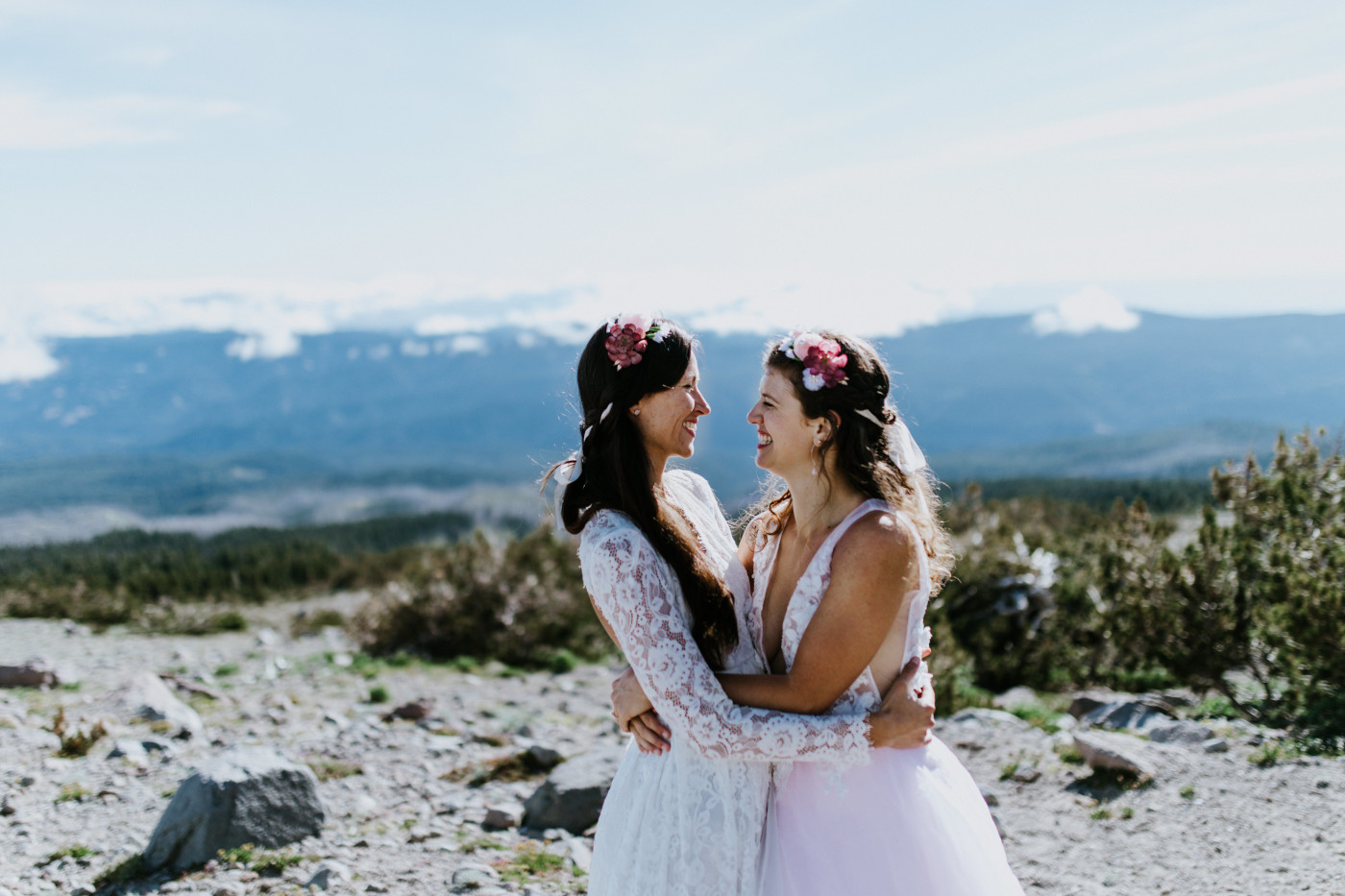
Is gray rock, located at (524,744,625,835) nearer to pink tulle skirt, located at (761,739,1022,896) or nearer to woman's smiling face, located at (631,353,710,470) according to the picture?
pink tulle skirt, located at (761,739,1022,896)

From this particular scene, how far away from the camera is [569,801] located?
20.2 ft

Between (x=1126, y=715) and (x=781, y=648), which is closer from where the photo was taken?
(x=781, y=648)

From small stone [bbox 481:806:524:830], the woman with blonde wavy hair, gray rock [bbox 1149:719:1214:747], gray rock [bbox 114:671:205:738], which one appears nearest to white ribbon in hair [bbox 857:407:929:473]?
the woman with blonde wavy hair

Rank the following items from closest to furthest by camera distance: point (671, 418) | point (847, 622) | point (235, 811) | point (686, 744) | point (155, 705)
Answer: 1. point (847, 622)
2. point (686, 744)
3. point (671, 418)
4. point (235, 811)
5. point (155, 705)

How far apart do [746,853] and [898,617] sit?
86 cm

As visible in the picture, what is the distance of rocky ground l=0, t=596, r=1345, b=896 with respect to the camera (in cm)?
523

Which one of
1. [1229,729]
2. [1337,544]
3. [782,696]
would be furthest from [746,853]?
[1337,544]

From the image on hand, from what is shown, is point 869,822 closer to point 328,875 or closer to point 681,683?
point 681,683

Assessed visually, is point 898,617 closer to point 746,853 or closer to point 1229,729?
point 746,853

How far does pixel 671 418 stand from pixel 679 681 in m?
0.88

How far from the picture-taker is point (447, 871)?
5.44 metres

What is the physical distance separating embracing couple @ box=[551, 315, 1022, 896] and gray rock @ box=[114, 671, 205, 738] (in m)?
6.39

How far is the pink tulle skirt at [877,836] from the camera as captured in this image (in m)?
2.90

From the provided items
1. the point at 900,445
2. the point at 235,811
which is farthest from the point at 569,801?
the point at 900,445
